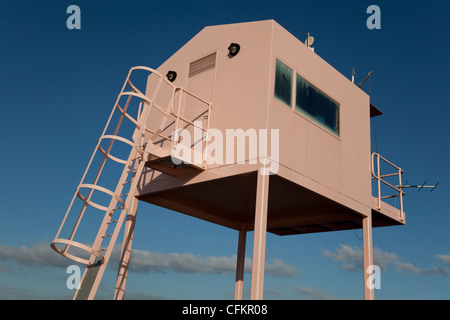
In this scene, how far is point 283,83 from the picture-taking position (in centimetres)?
1109

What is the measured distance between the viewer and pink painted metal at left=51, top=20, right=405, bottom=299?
33.9 ft

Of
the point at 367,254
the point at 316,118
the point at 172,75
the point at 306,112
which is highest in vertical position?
the point at 172,75

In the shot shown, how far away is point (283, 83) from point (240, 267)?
736 cm

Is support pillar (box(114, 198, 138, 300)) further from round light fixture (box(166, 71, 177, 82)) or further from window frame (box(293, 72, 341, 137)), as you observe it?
window frame (box(293, 72, 341, 137))

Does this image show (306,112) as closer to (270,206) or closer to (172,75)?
(270,206)

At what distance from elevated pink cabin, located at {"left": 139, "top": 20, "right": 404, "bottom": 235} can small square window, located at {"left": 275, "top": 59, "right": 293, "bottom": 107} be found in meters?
0.03

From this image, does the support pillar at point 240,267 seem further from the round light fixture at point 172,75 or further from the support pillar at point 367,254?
the round light fixture at point 172,75

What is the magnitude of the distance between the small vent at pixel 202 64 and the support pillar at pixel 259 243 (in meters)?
3.86

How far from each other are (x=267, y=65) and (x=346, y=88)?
13.0ft

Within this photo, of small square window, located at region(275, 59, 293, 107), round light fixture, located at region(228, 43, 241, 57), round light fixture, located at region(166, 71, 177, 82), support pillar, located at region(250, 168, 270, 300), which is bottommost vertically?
support pillar, located at region(250, 168, 270, 300)

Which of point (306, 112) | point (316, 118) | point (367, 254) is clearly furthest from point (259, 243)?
point (367, 254)

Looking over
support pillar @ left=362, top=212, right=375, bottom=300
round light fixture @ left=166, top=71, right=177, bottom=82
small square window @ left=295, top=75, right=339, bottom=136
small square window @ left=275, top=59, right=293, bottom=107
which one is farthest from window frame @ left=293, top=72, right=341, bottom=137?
round light fixture @ left=166, top=71, right=177, bottom=82

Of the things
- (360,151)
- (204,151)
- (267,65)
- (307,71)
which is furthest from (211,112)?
(360,151)

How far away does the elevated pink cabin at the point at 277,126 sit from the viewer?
35.3 feet
